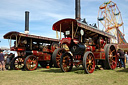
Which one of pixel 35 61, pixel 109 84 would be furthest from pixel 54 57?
pixel 109 84

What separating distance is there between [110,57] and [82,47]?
2.07 m

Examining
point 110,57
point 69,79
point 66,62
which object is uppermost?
point 110,57

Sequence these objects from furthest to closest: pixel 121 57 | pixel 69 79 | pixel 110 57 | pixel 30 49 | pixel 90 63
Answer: pixel 30 49, pixel 121 57, pixel 110 57, pixel 90 63, pixel 69 79

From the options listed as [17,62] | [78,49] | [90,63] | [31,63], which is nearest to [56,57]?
[31,63]

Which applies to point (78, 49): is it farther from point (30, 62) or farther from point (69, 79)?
point (30, 62)

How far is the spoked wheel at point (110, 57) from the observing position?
7.75 meters

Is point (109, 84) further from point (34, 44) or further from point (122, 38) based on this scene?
point (122, 38)

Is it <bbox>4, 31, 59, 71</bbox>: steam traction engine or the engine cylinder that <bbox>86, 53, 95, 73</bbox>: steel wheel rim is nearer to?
the engine cylinder

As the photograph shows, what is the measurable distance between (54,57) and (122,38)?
34.9 meters

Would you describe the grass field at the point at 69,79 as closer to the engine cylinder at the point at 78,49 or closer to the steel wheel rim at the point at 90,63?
the steel wheel rim at the point at 90,63

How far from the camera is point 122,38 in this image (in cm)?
4006

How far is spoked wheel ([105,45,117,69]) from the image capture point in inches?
305

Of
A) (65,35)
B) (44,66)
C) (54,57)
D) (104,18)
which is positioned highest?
(104,18)

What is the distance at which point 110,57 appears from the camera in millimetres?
8172
